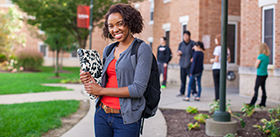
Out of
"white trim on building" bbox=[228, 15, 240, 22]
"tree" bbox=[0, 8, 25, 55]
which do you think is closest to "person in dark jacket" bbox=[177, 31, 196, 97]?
"white trim on building" bbox=[228, 15, 240, 22]

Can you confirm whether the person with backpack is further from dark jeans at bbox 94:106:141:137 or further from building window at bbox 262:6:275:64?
building window at bbox 262:6:275:64

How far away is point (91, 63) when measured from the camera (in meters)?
2.35

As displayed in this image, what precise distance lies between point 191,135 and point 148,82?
313cm

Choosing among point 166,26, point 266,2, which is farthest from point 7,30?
point 266,2

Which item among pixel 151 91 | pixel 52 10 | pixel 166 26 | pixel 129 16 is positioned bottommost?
pixel 151 91

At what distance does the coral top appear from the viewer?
7.48 ft

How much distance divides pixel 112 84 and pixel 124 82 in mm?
132

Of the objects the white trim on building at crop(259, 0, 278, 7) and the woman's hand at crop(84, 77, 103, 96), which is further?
the white trim on building at crop(259, 0, 278, 7)

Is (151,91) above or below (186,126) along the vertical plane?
above

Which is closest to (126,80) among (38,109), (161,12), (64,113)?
(64,113)

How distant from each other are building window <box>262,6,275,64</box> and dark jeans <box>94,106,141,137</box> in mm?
8075

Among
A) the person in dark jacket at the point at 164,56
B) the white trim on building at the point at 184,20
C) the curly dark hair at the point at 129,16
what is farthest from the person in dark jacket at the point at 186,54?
the curly dark hair at the point at 129,16

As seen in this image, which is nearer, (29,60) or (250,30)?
(250,30)

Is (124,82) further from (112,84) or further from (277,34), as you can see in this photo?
(277,34)
